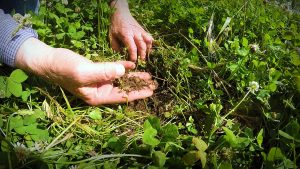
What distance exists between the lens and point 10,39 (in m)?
1.65

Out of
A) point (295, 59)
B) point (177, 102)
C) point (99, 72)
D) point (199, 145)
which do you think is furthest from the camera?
point (177, 102)

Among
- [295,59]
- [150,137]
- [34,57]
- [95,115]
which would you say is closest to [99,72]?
[95,115]

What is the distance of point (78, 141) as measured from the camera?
4.85 ft

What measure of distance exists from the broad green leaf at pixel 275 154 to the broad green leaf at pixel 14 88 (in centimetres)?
110

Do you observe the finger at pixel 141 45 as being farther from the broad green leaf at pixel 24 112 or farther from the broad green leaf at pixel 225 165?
the broad green leaf at pixel 225 165

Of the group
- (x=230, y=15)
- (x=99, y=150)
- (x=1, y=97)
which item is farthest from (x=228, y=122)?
(x=1, y=97)

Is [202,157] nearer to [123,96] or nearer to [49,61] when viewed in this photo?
[123,96]

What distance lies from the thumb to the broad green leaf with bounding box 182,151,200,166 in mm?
543

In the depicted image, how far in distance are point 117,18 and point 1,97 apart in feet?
2.79

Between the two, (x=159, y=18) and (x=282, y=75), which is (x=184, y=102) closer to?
(x=282, y=75)

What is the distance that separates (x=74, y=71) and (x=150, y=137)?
18.8 inches

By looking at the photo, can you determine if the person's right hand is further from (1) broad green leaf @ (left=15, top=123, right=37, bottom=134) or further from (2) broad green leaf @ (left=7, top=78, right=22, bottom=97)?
(1) broad green leaf @ (left=15, top=123, right=37, bottom=134)

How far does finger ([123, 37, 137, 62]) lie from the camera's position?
6.24 ft

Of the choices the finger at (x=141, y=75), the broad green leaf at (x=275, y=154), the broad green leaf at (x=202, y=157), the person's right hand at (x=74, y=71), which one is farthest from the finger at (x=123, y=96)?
the broad green leaf at (x=275, y=154)
